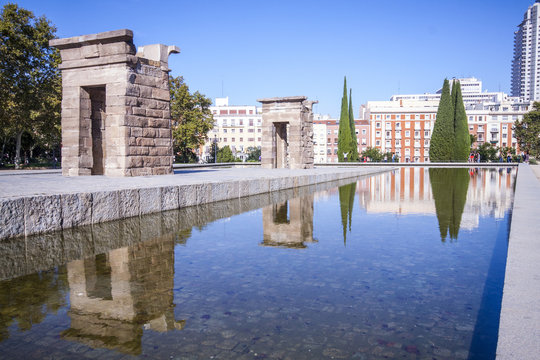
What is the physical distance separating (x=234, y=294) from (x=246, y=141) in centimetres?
10816

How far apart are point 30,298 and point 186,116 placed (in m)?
41.4

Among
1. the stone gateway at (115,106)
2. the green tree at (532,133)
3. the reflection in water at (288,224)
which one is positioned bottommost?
the reflection in water at (288,224)

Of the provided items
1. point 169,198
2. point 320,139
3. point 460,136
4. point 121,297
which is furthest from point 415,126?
point 121,297

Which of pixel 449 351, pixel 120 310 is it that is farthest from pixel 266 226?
pixel 449 351

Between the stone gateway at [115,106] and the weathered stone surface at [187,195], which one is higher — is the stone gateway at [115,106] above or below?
above

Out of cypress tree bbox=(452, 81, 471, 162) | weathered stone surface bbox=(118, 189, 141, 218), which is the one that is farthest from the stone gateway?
cypress tree bbox=(452, 81, 471, 162)

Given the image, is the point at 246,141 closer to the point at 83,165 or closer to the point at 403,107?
the point at 403,107

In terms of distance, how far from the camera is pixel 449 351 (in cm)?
260

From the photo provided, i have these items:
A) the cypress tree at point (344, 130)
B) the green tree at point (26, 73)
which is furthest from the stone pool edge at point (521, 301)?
the cypress tree at point (344, 130)

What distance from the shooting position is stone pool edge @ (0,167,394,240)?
5.71 m

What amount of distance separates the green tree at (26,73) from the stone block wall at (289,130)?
49.2 feet

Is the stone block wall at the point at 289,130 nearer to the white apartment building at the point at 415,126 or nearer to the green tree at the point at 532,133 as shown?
the green tree at the point at 532,133

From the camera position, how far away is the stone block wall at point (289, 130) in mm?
24984

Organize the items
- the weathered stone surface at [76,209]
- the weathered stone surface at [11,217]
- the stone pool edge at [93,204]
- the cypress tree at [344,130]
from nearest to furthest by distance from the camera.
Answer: the weathered stone surface at [11,217] → the stone pool edge at [93,204] → the weathered stone surface at [76,209] → the cypress tree at [344,130]
